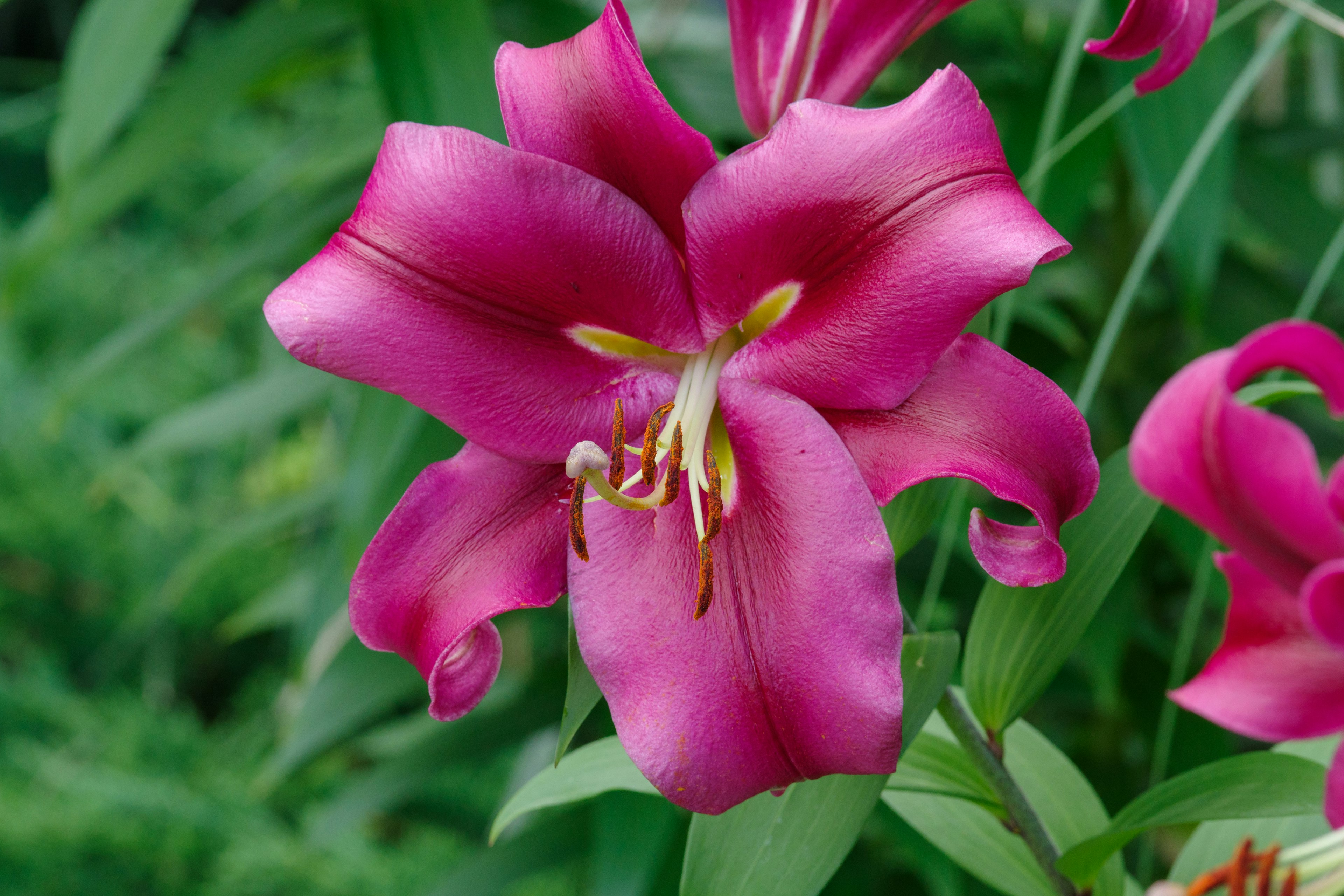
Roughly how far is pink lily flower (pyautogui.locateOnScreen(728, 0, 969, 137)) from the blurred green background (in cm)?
29

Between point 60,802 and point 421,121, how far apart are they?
59 cm

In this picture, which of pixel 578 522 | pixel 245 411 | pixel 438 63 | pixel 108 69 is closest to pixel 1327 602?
pixel 578 522

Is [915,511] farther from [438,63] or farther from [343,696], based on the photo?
[343,696]

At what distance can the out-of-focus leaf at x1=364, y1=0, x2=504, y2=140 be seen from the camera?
0.57m

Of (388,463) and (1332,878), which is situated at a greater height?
(1332,878)

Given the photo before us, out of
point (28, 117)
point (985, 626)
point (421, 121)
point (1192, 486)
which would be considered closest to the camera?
point (1192, 486)

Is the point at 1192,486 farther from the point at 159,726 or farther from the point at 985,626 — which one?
the point at 159,726

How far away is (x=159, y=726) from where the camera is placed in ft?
3.05

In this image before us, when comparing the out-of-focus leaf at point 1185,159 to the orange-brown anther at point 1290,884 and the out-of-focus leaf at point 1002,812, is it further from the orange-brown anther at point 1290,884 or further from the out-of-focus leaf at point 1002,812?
the orange-brown anther at point 1290,884

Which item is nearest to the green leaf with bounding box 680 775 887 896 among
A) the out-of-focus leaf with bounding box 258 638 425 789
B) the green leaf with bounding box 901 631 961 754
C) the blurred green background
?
the green leaf with bounding box 901 631 961 754

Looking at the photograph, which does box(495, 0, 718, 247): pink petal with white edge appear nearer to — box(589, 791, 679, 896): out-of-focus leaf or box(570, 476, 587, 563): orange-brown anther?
box(570, 476, 587, 563): orange-brown anther

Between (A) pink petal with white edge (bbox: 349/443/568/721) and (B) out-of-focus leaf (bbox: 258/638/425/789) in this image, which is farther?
(B) out-of-focus leaf (bbox: 258/638/425/789)

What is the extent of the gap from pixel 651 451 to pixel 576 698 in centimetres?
5

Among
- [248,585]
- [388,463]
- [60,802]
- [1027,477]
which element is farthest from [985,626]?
[248,585]
